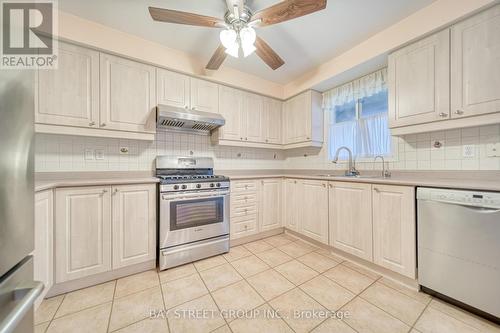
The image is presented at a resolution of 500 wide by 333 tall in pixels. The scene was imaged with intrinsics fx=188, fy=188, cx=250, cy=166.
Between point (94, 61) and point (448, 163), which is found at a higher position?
point (94, 61)

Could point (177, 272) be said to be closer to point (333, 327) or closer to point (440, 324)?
point (333, 327)

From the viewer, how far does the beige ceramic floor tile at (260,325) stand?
1.23 meters

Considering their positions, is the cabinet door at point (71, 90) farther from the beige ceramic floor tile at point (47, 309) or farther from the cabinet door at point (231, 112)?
the beige ceramic floor tile at point (47, 309)

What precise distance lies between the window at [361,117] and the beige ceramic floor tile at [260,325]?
2183 millimetres

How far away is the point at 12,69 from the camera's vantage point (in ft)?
1.80

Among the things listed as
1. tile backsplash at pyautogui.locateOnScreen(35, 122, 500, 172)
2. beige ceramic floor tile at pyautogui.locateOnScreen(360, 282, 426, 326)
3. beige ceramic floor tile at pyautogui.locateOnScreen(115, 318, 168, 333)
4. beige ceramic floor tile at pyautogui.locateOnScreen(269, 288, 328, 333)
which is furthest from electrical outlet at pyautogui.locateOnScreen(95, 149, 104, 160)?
beige ceramic floor tile at pyautogui.locateOnScreen(360, 282, 426, 326)

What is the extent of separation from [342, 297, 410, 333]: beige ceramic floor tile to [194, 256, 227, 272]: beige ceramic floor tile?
1260mm

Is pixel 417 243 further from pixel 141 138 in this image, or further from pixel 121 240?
pixel 141 138

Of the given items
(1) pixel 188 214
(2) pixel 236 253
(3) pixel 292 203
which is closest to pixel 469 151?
(3) pixel 292 203

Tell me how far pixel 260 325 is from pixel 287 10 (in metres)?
2.25

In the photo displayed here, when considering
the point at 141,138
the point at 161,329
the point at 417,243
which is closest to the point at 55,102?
the point at 141,138

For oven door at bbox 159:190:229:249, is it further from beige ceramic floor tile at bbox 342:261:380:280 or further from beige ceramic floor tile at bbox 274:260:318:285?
beige ceramic floor tile at bbox 342:261:380:280

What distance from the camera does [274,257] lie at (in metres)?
2.21

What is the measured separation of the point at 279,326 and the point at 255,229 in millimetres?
1460
